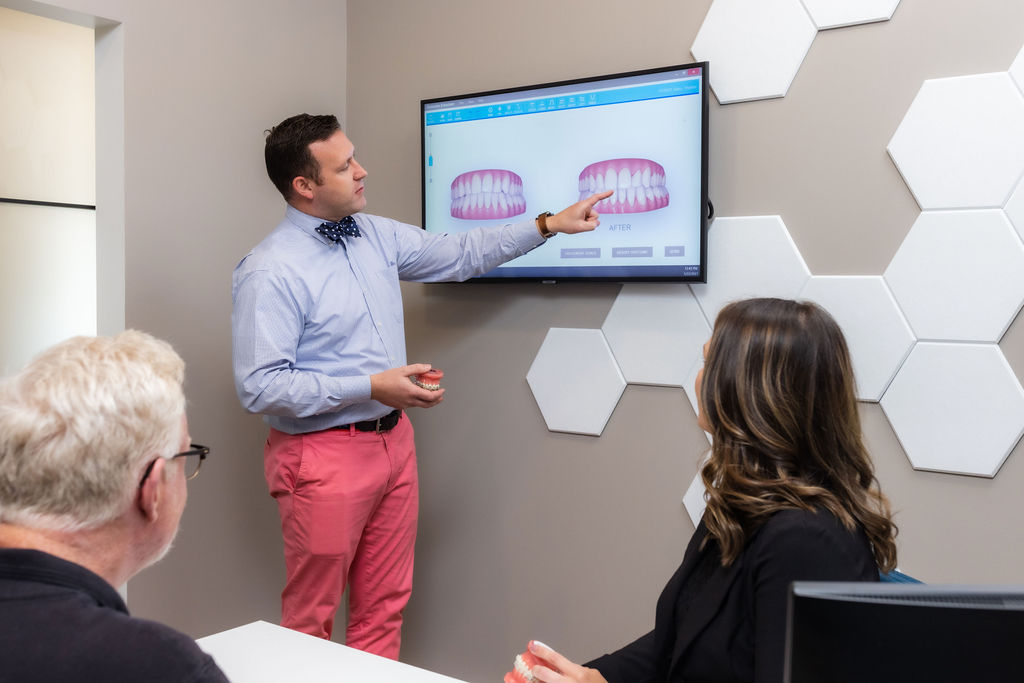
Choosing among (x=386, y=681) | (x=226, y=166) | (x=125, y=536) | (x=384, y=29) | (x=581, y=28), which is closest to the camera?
(x=125, y=536)

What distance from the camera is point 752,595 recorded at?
130 cm

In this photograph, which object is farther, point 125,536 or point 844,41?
point 844,41

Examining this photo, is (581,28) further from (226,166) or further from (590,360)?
(226,166)

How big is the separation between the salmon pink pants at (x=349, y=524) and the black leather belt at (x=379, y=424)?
2cm

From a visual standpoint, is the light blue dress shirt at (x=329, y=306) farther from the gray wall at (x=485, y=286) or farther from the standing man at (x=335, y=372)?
the gray wall at (x=485, y=286)

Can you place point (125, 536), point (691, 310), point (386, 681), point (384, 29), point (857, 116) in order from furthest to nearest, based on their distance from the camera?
point (384, 29) → point (691, 310) → point (857, 116) → point (386, 681) → point (125, 536)

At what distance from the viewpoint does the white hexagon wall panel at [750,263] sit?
2.42 metres

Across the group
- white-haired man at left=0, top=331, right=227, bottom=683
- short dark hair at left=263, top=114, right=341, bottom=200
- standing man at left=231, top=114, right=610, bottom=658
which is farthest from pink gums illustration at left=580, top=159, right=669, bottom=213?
white-haired man at left=0, top=331, right=227, bottom=683

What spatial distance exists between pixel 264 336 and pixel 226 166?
0.93 meters

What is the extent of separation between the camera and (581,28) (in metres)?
2.79

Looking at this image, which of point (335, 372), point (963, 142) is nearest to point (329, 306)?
point (335, 372)

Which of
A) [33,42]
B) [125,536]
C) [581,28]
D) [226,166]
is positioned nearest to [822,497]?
[125,536]

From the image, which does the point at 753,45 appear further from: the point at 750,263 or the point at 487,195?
the point at 487,195

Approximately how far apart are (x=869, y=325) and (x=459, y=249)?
1252 millimetres
